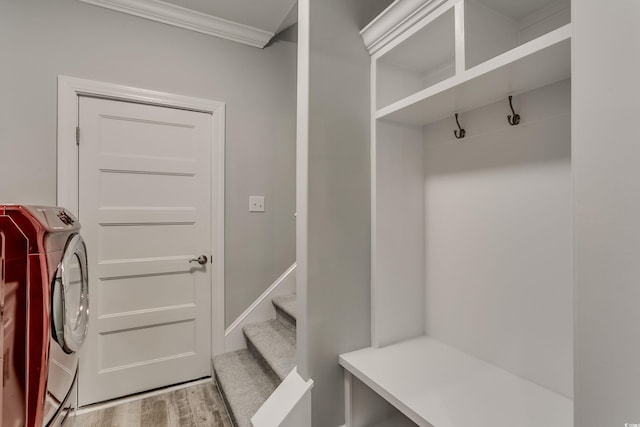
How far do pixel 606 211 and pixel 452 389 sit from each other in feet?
2.56

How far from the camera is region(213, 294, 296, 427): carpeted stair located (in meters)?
1.58

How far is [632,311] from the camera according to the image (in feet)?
1.69

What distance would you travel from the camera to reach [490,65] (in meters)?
0.89

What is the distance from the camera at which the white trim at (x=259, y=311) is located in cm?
217

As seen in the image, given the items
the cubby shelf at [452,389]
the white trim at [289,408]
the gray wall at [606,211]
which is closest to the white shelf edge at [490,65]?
the gray wall at [606,211]

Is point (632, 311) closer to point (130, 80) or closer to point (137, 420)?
point (137, 420)

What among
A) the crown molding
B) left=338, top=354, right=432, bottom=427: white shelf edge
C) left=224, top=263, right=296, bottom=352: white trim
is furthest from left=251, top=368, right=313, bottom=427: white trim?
the crown molding

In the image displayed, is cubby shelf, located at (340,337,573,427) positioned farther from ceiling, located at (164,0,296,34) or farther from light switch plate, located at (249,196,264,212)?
ceiling, located at (164,0,296,34)

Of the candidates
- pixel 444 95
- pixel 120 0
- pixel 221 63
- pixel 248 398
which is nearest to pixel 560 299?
pixel 444 95

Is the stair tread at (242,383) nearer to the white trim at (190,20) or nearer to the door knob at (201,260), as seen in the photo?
the door knob at (201,260)

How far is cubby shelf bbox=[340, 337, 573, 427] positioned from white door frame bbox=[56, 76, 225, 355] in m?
1.24

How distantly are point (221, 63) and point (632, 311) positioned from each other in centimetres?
246

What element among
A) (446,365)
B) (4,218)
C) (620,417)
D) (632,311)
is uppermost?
(4,218)

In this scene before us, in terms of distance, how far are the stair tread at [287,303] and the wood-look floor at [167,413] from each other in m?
0.68
